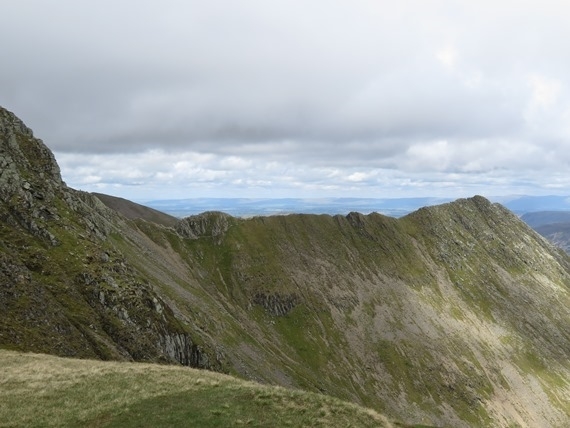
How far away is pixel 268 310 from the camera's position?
157 m

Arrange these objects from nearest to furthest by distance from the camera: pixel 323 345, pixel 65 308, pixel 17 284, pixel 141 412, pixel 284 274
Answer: pixel 141 412 → pixel 17 284 → pixel 65 308 → pixel 323 345 → pixel 284 274

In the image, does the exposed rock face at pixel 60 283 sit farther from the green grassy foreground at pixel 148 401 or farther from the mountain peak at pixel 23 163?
the green grassy foreground at pixel 148 401

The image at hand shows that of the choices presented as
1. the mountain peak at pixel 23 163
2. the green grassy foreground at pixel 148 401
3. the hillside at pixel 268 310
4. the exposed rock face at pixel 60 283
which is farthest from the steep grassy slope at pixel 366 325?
the green grassy foreground at pixel 148 401

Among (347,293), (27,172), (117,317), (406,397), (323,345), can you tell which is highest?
(27,172)

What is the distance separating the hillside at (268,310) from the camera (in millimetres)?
65938

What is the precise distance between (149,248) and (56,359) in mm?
103684

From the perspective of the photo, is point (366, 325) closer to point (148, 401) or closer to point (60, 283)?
point (60, 283)

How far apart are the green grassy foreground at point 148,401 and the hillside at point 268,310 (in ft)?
52.0

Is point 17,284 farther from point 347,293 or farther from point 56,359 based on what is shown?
point 347,293

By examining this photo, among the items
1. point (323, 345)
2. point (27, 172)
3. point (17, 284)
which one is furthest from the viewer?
point (323, 345)

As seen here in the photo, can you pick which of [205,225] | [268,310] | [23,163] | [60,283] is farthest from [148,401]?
[205,225]

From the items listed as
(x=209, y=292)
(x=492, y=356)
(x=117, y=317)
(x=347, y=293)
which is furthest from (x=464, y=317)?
(x=117, y=317)

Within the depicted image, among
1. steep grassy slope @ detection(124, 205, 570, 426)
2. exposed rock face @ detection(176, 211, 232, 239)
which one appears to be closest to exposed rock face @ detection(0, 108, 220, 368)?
steep grassy slope @ detection(124, 205, 570, 426)

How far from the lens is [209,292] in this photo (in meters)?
152
